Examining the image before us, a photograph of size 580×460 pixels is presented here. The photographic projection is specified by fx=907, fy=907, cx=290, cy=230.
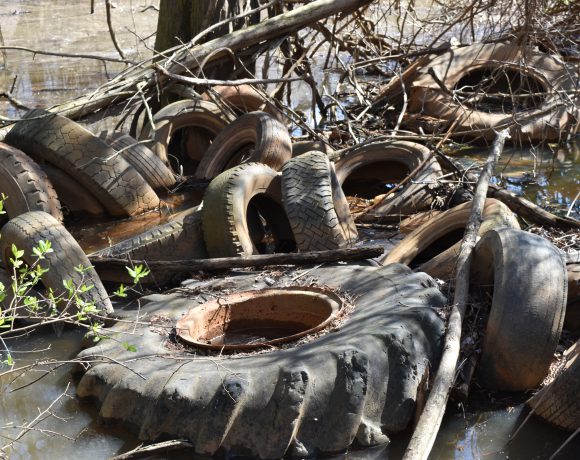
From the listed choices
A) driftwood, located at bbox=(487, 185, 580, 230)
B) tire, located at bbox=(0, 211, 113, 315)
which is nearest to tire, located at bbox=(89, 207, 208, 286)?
tire, located at bbox=(0, 211, 113, 315)

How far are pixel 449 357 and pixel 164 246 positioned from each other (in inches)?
108

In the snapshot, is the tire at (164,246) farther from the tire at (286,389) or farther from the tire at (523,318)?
the tire at (523,318)

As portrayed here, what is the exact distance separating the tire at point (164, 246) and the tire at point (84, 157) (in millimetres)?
1217

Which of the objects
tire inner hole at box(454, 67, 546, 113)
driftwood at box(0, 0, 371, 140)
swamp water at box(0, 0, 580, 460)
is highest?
driftwood at box(0, 0, 371, 140)

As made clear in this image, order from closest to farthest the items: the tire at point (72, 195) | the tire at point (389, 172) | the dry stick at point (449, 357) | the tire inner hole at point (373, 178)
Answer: the dry stick at point (449, 357), the tire at point (389, 172), the tire at point (72, 195), the tire inner hole at point (373, 178)

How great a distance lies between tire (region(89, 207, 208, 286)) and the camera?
6.40 metres

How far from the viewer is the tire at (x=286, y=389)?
438 centimetres

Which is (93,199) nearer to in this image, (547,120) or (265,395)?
(265,395)

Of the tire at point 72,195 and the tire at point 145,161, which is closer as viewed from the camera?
the tire at point 72,195

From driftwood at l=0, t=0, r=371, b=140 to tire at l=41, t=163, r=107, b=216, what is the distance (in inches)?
33.2

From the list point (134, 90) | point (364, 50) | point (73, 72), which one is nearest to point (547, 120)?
point (364, 50)

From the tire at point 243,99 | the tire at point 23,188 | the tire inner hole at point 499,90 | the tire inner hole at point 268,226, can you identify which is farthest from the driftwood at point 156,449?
the tire inner hole at point 499,90

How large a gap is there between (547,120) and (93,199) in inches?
202

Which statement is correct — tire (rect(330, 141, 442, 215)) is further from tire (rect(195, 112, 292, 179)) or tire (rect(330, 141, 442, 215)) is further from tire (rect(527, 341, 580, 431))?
tire (rect(527, 341, 580, 431))
